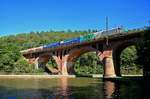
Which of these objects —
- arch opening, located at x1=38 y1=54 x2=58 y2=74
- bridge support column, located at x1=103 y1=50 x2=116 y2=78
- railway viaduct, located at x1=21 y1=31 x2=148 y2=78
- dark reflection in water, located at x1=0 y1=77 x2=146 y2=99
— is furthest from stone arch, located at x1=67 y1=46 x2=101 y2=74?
dark reflection in water, located at x1=0 y1=77 x2=146 y2=99

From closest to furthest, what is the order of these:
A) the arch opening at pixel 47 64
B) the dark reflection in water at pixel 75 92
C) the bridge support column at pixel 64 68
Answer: the dark reflection in water at pixel 75 92, the bridge support column at pixel 64 68, the arch opening at pixel 47 64

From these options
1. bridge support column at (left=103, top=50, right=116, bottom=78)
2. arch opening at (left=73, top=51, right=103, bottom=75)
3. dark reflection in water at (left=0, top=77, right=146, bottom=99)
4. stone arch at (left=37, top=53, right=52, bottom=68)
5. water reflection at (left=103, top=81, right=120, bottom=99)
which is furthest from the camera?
arch opening at (left=73, top=51, right=103, bottom=75)

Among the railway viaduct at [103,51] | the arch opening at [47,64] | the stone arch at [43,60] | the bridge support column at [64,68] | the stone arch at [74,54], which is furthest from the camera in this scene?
the arch opening at [47,64]

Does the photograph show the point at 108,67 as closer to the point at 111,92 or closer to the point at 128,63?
the point at 111,92

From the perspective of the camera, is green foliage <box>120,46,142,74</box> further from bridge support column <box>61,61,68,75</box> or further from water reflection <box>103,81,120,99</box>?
water reflection <box>103,81,120,99</box>

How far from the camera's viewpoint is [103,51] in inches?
3056

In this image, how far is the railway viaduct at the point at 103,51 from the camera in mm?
71750

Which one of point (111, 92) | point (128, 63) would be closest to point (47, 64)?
point (128, 63)

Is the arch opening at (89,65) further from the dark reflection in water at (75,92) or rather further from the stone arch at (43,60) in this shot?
the dark reflection in water at (75,92)

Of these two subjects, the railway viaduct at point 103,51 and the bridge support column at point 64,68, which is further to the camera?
the bridge support column at point 64,68

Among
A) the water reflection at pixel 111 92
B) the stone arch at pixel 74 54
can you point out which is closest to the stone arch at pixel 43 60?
the stone arch at pixel 74 54

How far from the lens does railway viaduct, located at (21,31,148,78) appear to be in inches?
2825

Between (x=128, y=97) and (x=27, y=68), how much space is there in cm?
6653

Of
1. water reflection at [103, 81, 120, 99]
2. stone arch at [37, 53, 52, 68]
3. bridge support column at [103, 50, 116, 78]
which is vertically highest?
stone arch at [37, 53, 52, 68]
